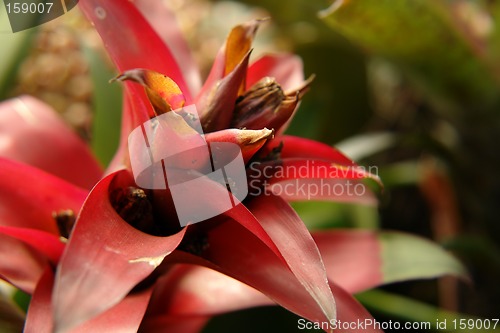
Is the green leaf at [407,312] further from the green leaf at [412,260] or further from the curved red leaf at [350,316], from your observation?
the curved red leaf at [350,316]

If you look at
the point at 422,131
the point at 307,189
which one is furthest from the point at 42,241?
the point at 422,131

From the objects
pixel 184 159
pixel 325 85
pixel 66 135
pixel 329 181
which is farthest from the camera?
pixel 325 85

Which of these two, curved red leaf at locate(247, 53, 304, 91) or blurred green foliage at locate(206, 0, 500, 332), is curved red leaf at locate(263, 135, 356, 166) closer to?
curved red leaf at locate(247, 53, 304, 91)

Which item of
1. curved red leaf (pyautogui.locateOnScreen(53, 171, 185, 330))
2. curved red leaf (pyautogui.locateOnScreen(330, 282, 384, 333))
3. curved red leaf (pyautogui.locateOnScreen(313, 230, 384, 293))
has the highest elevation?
curved red leaf (pyautogui.locateOnScreen(53, 171, 185, 330))

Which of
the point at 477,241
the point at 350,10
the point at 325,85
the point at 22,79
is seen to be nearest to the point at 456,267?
the point at 477,241

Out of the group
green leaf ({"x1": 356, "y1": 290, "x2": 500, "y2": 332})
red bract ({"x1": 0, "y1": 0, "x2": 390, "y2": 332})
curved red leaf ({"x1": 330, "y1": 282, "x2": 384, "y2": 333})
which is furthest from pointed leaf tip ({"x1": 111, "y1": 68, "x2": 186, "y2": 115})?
green leaf ({"x1": 356, "y1": 290, "x2": 500, "y2": 332})

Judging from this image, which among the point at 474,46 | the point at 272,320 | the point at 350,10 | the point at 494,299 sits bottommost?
the point at 494,299

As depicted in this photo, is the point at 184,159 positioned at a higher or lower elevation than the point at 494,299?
higher

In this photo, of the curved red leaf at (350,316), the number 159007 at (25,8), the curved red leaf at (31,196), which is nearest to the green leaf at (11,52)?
the number 159007 at (25,8)

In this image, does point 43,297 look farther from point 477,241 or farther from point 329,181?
point 477,241
